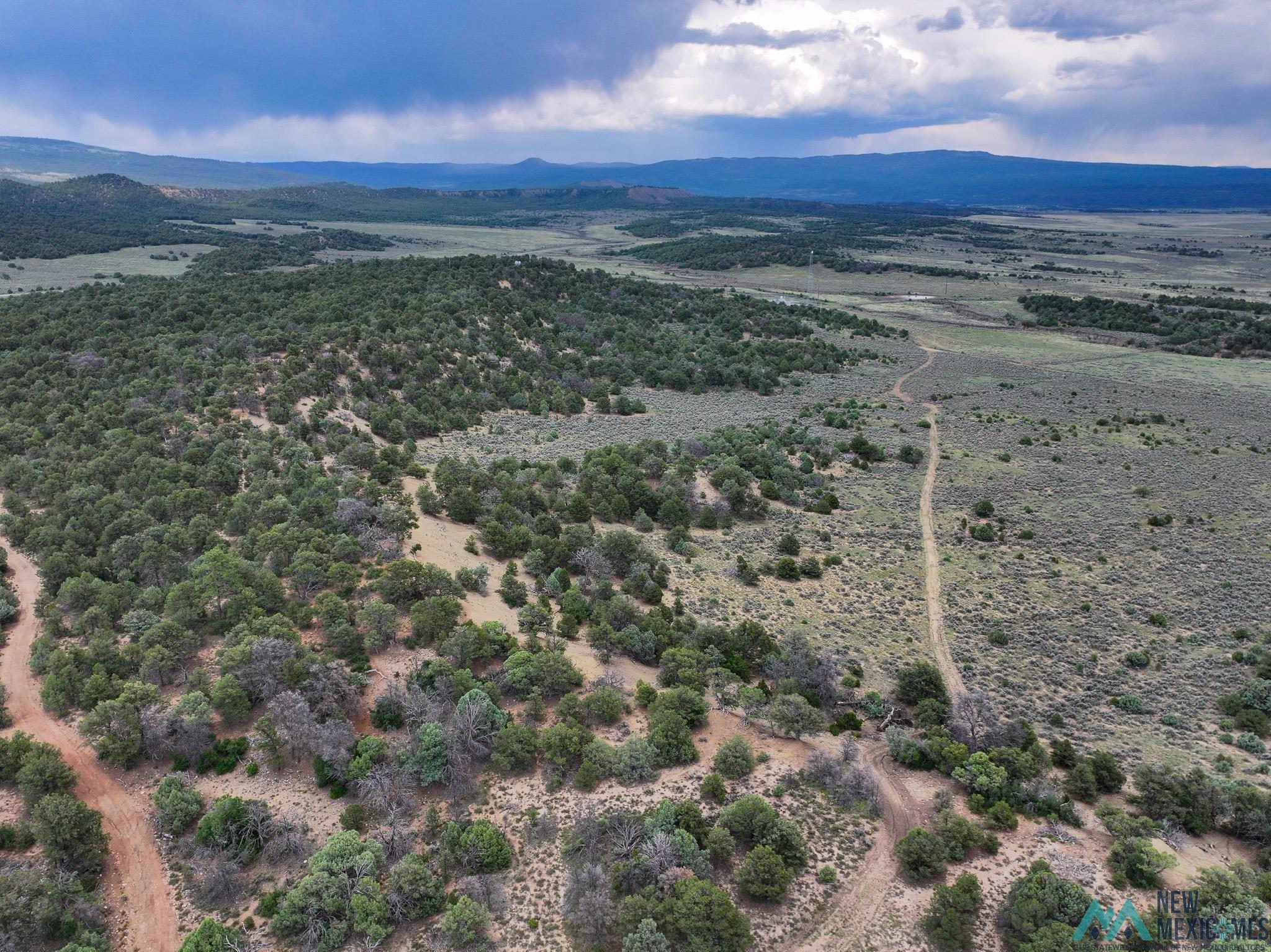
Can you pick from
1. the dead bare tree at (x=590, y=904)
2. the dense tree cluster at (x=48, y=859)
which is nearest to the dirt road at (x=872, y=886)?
the dead bare tree at (x=590, y=904)

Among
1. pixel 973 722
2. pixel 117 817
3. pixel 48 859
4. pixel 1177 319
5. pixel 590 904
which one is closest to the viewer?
pixel 590 904

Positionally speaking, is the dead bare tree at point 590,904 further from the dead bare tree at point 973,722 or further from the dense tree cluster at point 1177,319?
the dense tree cluster at point 1177,319

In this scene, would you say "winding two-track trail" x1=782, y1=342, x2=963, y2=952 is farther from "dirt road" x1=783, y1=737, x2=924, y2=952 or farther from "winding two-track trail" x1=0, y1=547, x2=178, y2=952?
"winding two-track trail" x1=0, y1=547, x2=178, y2=952

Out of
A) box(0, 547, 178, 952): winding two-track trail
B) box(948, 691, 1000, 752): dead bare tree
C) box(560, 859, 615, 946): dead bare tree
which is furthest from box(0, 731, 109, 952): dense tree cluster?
box(948, 691, 1000, 752): dead bare tree

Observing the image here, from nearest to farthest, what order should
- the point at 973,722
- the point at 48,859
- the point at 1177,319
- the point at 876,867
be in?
the point at 48,859
the point at 876,867
the point at 973,722
the point at 1177,319

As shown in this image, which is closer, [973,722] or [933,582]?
[973,722]

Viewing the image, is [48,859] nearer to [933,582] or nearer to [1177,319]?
[933,582]

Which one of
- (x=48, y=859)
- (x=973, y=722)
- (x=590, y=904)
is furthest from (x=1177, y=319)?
(x=48, y=859)
